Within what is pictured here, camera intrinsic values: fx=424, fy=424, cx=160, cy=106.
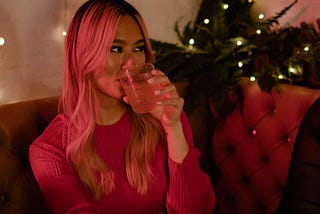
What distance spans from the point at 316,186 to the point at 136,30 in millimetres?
843

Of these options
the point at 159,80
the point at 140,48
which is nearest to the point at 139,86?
the point at 159,80

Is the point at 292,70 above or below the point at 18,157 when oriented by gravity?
above

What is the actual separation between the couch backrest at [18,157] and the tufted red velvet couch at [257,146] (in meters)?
0.98

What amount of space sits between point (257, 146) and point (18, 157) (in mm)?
1128

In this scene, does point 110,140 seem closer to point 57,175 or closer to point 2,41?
point 57,175

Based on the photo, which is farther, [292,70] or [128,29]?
[292,70]

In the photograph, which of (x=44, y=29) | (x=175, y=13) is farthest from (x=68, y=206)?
(x=175, y=13)

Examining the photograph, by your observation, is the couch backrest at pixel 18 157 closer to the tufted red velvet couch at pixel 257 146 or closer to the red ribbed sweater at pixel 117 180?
the red ribbed sweater at pixel 117 180

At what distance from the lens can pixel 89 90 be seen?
1.30m

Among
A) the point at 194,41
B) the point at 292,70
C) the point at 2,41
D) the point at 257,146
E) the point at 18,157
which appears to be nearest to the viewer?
the point at 18,157

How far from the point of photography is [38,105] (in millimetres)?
1550

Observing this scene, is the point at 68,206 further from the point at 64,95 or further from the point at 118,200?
the point at 64,95

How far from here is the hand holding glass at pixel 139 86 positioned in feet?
3.76

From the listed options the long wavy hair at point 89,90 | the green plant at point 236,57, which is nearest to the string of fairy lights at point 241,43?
the green plant at point 236,57
